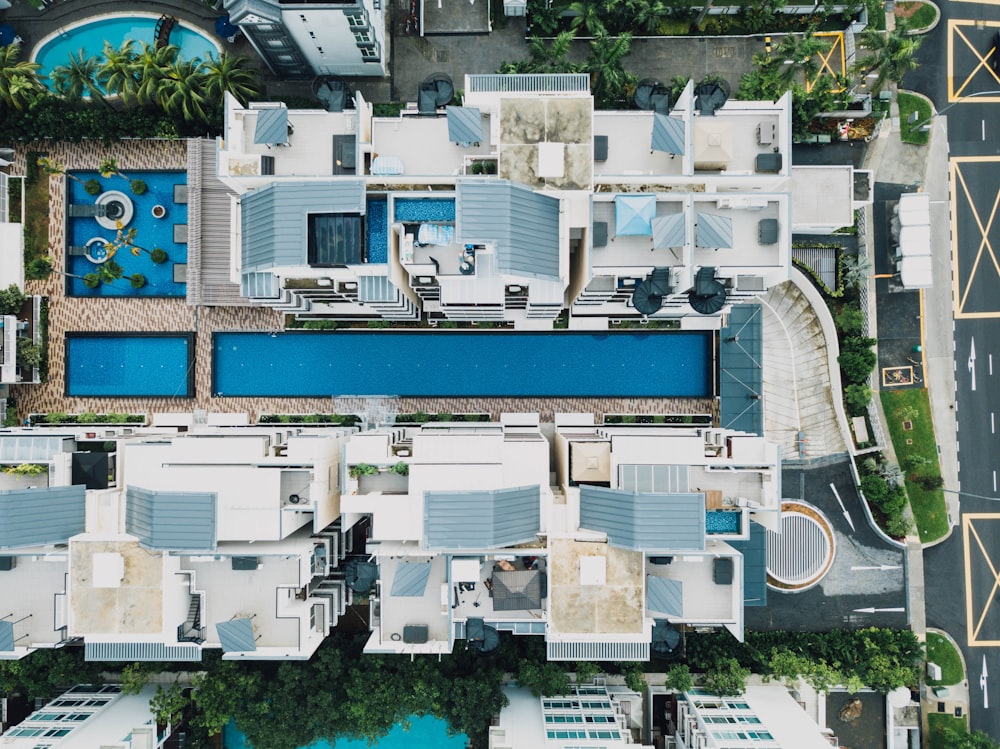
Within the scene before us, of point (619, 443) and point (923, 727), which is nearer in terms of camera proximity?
point (619, 443)

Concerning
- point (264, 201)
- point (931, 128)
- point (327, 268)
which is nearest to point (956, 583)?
point (931, 128)

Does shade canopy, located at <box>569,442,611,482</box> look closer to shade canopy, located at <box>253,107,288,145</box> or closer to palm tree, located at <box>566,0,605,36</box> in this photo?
shade canopy, located at <box>253,107,288,145</box>

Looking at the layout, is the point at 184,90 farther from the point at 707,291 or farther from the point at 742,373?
the point at 742,373

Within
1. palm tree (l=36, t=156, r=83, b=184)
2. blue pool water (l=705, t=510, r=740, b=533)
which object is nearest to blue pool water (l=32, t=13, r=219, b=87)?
palm tree (l=36, t=156, r=83, b=184)

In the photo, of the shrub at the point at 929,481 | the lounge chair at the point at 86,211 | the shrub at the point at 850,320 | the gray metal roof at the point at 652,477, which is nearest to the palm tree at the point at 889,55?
the shrub at the point at 850,320

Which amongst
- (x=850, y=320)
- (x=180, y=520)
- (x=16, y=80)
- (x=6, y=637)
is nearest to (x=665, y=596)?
(x=850, y=320)

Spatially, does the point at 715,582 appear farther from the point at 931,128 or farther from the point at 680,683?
the point at 931,128
